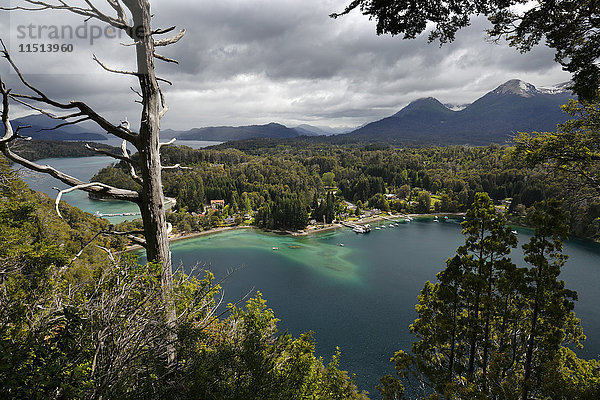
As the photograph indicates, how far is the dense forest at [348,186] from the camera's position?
4733 centimetres

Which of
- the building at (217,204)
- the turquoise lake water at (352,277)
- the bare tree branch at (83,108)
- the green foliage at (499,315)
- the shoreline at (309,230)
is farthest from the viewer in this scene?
the building at (217,204)

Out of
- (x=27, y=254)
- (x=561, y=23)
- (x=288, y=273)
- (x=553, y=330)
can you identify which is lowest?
(x=288, y=273)

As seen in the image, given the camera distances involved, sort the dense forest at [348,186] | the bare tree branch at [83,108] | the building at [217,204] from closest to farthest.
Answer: the bare tree branch at [83,108], the dense forest at [348,186], the building at [217,204]

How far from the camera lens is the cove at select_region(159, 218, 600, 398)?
15.7 meters

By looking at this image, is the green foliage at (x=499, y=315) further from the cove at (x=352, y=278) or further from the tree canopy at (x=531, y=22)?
the cove at (x=352, y=278)

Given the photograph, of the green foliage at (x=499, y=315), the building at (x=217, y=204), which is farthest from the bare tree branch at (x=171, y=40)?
the building at (x=217, y=204)

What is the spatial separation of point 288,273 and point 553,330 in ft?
74.1

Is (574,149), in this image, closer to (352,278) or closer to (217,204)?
(352,278)

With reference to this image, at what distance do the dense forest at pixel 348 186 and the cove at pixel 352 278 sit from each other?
5973 mm

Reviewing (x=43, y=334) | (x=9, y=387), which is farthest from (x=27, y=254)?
(x=9, y=387)

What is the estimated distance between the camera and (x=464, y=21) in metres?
3.33

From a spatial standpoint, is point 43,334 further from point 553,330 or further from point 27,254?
point 553,330

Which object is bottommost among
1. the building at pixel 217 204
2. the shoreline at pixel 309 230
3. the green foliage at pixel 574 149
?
the shoreline at pixel 309 230

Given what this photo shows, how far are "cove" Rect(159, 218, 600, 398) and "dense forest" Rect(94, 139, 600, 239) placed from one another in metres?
5.97
